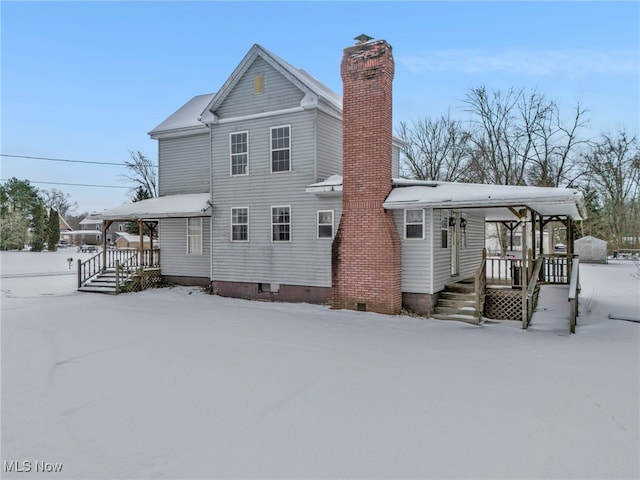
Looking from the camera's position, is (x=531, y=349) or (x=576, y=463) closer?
(x=576, y=463)

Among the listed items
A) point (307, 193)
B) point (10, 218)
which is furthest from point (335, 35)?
point (10, 218)

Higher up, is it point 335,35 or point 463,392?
point 335,35

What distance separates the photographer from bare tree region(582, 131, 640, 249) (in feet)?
123

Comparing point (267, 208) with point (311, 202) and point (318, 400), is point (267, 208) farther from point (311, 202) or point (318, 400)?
point (318, 400)

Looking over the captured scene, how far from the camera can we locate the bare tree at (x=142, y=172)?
40.2 metres

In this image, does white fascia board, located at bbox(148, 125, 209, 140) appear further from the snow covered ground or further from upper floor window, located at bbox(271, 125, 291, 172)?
the snow covered ground

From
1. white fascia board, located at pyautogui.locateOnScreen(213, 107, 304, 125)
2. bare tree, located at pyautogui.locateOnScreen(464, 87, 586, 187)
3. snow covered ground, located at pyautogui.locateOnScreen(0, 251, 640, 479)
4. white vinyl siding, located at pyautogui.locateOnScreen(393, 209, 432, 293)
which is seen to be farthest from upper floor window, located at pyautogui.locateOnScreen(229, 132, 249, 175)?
bare tree, located at pyautogui.locateOnScreen(464, 87, 586, 187)

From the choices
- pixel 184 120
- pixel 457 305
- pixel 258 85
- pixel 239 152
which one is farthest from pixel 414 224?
pixel 184 120

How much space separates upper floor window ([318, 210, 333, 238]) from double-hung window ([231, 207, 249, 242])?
313 cm

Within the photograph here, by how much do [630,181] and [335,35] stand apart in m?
35.4

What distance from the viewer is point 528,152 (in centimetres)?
3284

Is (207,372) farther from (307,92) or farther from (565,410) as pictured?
(307,92)

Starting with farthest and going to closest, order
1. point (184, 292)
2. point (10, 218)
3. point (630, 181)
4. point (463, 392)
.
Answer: point (10, 218) → point (630, 181) → point (184, 292) → point (463, 392)

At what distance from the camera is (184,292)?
53.6ft
